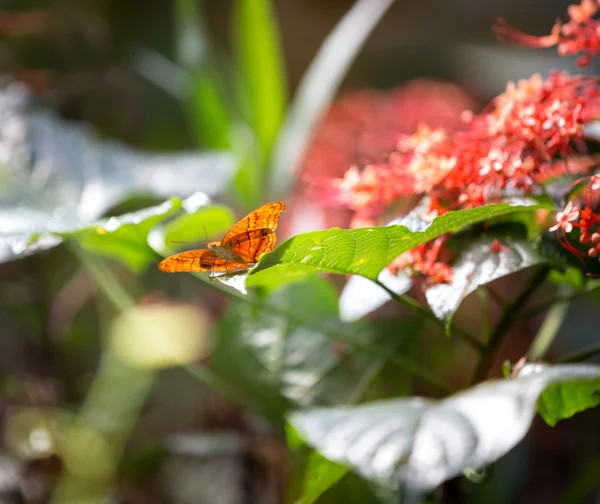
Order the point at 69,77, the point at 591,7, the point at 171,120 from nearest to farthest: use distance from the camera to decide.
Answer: the point at 591,7, the point at 69,77, the point at 171,120

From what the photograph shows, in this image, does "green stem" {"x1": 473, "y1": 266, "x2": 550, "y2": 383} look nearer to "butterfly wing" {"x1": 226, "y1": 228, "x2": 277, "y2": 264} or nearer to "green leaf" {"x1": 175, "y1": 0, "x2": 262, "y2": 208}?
"butterfly wing" {"x1": 226, "y1": 228, "x2": 277, "y2": 264}

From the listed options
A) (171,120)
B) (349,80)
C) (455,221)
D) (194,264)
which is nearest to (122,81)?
(171,120)

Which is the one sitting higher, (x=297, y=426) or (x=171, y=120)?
(x=297, y=426)

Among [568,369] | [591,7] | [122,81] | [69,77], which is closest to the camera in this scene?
[568,369]

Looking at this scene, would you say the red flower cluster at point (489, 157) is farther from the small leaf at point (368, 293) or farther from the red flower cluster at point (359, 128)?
the red flower cluster at point (359, 128)

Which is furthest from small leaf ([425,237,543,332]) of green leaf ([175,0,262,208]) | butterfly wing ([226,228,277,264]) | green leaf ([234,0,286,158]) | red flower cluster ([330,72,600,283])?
green leaf ([234,0,286,158])

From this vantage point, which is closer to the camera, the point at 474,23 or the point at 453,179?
the point at 453,179

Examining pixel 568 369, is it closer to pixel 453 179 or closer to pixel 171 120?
pixel 453 179
